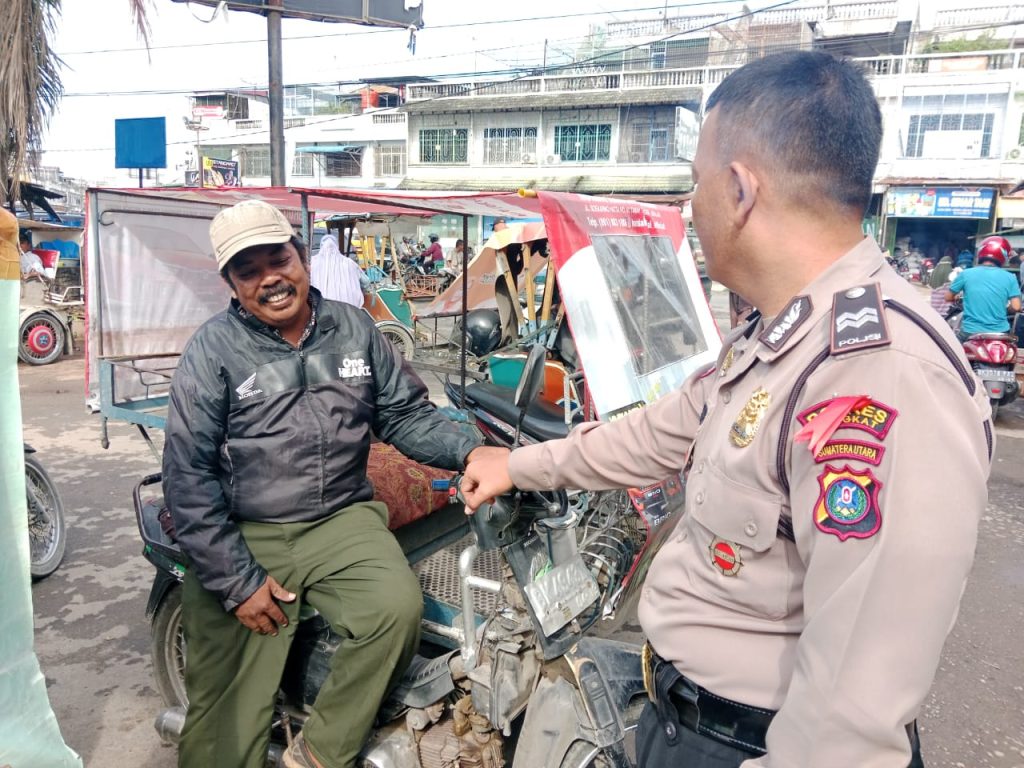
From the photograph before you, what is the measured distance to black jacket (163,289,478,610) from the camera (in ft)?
6.66

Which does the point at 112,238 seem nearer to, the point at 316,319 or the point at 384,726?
the point at 316,319

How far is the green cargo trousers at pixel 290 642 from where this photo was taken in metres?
1.98

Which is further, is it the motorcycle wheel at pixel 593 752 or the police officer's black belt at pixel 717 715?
the motorcycle wheel at pixel 593 752

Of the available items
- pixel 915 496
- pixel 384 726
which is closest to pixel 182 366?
pixel 384 726

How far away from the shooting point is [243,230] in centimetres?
211

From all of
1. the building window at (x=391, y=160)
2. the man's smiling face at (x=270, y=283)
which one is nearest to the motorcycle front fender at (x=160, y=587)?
the man's smiling face at (x=270, y=283)

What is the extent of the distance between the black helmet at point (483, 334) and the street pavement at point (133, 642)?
3.14 metres

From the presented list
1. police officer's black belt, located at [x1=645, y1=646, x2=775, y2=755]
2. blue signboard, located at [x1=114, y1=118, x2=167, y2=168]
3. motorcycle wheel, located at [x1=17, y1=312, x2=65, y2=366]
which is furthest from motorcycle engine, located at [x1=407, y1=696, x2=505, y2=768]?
motorcycle wheel, located at [x1=17, y1=312, x2=65, y2=366]

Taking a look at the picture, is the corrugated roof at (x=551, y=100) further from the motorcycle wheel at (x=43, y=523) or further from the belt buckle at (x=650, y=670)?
the belt buckle at (x=650, y=670)

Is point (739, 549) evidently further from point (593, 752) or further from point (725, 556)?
point (593, 752)

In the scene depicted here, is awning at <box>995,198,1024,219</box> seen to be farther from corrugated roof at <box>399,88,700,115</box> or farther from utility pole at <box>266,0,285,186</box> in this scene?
utility pole at <box>266,0,285,186</box>

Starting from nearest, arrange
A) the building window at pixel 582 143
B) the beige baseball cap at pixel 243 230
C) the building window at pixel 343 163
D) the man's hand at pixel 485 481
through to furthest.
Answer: the man's hand at pixel 485 481 → the beige baseball cap at pixel 243 230 → the building window at pixel 582 143 → the building window at pixel 343 163

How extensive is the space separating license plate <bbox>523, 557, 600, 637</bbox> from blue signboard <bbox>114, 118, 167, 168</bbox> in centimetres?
760

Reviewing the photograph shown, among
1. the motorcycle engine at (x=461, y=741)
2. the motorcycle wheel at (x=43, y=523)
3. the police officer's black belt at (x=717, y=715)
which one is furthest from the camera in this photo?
the motorcycle wheel at (x=43, y=523)
